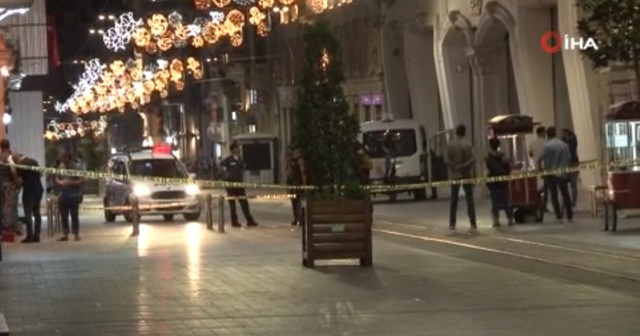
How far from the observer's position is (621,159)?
27.7 m

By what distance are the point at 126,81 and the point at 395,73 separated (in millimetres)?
13745

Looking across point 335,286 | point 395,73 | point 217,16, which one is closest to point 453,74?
point 395,73

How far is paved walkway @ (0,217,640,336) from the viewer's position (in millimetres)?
14062

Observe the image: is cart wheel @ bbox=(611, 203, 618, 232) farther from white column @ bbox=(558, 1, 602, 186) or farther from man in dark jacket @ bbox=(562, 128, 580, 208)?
white column @ bbox=(558, 1, 602, 186)

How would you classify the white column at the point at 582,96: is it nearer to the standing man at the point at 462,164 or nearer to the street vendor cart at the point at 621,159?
the street vendor cart at the point at 621,159

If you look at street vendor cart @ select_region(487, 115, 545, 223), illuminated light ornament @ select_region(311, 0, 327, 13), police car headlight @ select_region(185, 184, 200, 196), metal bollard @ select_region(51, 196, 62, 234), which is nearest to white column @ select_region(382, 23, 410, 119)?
illuminated light ornament @ select_region(311, 0, 327, 13)

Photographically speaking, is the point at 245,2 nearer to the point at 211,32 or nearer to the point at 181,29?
the point at 211,32

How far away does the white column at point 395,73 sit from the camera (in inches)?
2060

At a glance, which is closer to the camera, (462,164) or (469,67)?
(462,164)

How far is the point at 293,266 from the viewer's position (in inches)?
813

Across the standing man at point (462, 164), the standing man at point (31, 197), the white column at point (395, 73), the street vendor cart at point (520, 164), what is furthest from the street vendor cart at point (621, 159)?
the white column at point (395, 73)

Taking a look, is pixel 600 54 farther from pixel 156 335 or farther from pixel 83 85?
pixel 83 85

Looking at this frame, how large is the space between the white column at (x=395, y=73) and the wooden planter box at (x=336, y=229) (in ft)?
103

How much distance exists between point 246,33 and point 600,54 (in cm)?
4860
